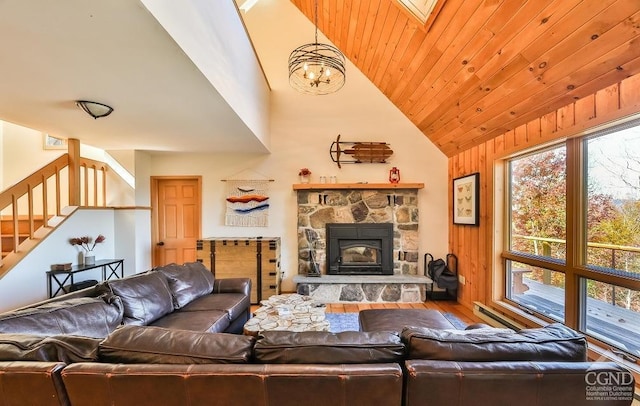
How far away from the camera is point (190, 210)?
4.76m

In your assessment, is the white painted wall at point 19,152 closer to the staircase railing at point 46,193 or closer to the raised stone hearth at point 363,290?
the staircase railing at point 46,193

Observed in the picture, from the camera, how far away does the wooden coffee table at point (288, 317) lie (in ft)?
7.29

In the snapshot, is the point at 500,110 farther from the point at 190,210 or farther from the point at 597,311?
the point at 190,210

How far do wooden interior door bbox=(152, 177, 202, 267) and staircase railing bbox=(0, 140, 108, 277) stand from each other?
761 mm

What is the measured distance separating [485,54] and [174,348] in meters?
3.07

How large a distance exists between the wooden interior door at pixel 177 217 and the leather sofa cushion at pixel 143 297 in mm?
2158

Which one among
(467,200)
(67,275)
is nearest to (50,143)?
(67,275)

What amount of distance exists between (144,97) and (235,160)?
2356mm

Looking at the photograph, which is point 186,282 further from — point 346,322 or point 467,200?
point 467,200

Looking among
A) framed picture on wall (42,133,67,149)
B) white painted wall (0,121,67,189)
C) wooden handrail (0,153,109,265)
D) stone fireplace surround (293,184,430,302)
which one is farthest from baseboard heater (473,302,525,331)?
white painted wall (0,121,67,189)

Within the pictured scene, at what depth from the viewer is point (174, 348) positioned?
1.21 metres

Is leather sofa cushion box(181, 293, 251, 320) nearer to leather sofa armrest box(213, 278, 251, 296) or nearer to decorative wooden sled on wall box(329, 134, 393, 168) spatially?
leather sofa armrest box(213, 278, 251, 296)

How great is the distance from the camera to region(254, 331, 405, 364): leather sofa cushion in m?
1.18

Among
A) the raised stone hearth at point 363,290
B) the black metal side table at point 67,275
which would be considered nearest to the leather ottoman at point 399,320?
the raised stone hearth at point 363,290
